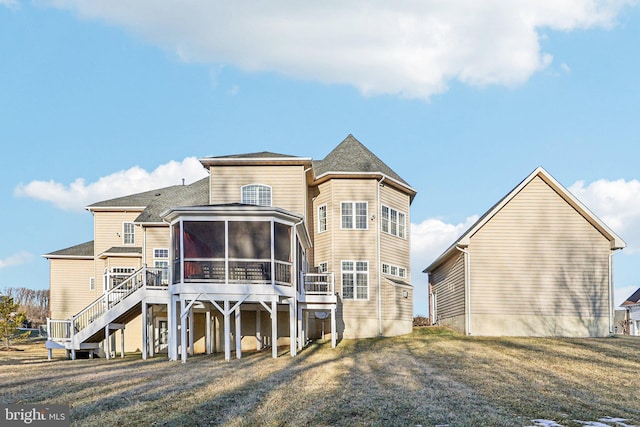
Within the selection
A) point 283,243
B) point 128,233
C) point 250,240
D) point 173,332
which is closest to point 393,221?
point 283,243

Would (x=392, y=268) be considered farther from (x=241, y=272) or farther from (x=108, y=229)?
(x=108, y=229)

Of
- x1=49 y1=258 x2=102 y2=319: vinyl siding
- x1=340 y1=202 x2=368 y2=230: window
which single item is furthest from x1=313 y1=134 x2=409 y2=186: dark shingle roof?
x1=49 y1=258 x2=102 y2=319: vinyl siding

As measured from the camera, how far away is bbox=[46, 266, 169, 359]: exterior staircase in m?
22.6

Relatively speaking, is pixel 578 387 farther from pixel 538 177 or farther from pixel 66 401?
pixel 538 177

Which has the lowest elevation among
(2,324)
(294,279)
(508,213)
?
(2,324)

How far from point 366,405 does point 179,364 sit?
371 inches

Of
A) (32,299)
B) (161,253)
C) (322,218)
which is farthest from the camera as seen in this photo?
(32,299)

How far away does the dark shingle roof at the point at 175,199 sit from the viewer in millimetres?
29953

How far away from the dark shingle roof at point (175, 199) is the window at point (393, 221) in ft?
26.4

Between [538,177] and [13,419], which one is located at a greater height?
[538,177]

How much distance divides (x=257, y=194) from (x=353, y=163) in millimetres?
4459

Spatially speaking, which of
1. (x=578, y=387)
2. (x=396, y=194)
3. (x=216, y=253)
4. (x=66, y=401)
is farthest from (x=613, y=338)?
(x=66, y=401)

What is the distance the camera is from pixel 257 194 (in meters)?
27.0

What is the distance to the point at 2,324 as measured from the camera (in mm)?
34875
